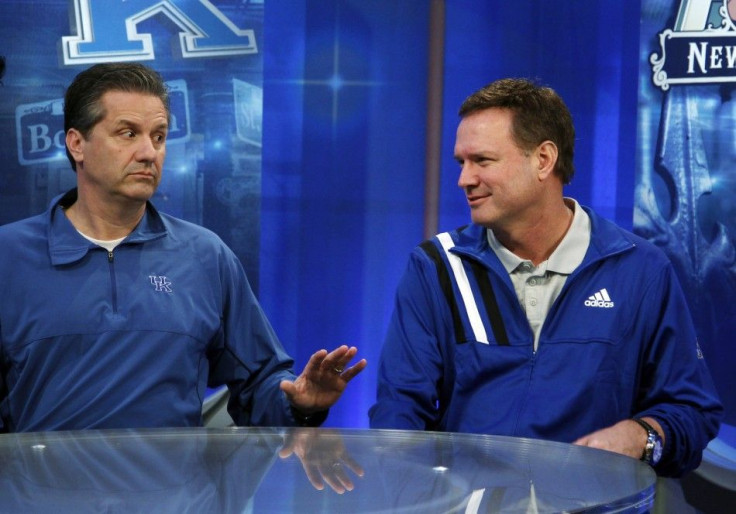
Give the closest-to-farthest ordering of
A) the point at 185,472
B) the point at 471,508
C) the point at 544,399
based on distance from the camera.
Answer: the point at 471,508
the point at 185,472
the point at 544,399

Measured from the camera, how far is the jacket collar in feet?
7.11

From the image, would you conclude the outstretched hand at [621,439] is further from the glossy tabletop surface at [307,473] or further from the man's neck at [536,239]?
the man's neck at [536,239]

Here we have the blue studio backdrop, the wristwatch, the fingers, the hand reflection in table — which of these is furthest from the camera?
the blue studio backdrop

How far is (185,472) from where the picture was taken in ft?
4.41

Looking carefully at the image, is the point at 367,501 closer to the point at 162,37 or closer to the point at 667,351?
the point at 667,351

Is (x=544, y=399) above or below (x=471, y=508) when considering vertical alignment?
below

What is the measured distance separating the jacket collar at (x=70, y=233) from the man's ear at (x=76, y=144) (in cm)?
8

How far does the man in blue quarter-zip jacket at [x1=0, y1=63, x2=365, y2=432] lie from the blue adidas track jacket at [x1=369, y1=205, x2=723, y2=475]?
0.26 meters

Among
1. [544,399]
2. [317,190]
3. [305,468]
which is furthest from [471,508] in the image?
[317,190]

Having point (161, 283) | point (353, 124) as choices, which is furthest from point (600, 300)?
point (353, 124)

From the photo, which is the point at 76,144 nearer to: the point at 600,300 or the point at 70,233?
the point at 70,233

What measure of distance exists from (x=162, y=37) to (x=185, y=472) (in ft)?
8.08

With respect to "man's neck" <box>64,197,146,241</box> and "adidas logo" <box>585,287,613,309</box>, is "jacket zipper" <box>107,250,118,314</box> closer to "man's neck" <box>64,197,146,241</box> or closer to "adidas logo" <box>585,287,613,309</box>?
"man's neck" <box>64,197,146,241</box>

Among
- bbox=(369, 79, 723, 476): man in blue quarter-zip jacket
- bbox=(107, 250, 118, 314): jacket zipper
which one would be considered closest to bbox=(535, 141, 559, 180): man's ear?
bbox=(369, 79, 723, 476): man in blue quarter-zip jacket
